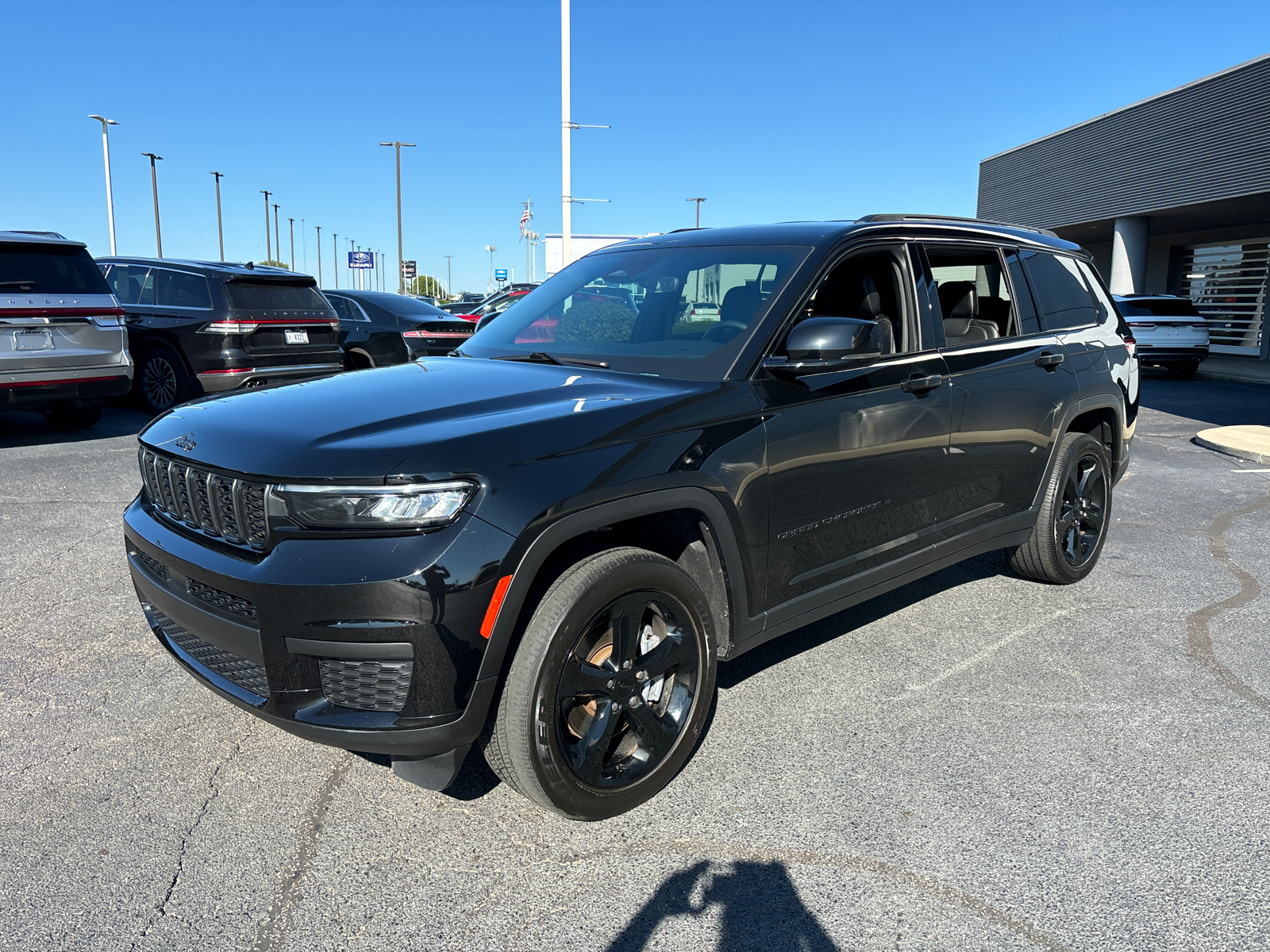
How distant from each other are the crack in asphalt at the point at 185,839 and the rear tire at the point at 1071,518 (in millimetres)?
3849

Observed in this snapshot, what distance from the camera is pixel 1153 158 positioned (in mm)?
24406

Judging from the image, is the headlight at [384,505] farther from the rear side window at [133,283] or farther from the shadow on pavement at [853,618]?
the rear side window at [133,283]

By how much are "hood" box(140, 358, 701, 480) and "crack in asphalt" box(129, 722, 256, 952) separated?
42.0 inches

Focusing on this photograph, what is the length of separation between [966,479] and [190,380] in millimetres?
9268

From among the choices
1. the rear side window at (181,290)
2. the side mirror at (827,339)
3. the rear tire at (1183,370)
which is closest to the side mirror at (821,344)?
the side mirror at (827,339)

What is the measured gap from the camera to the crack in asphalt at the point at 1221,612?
12.7 feet

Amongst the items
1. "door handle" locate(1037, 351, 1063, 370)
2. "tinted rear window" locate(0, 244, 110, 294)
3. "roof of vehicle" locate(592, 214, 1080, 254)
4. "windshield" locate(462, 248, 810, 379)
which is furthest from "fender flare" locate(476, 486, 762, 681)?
"tinted rear window" locate(0, 244, 110, 294)

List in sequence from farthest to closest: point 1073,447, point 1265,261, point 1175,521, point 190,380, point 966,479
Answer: point 1265,261 → point 190,380 → point 1175,521 → point 1073,447 → point 966,479

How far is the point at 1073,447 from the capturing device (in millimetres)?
4965

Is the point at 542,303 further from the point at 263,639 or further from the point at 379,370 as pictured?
the point at 263,639

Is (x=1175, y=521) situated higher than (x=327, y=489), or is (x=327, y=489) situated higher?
(x=327, y=489)

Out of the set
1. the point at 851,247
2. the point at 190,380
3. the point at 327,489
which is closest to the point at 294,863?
the point at 327,489

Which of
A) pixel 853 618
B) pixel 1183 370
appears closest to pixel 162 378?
pixel 853 618

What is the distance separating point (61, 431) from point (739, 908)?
1015 cm
